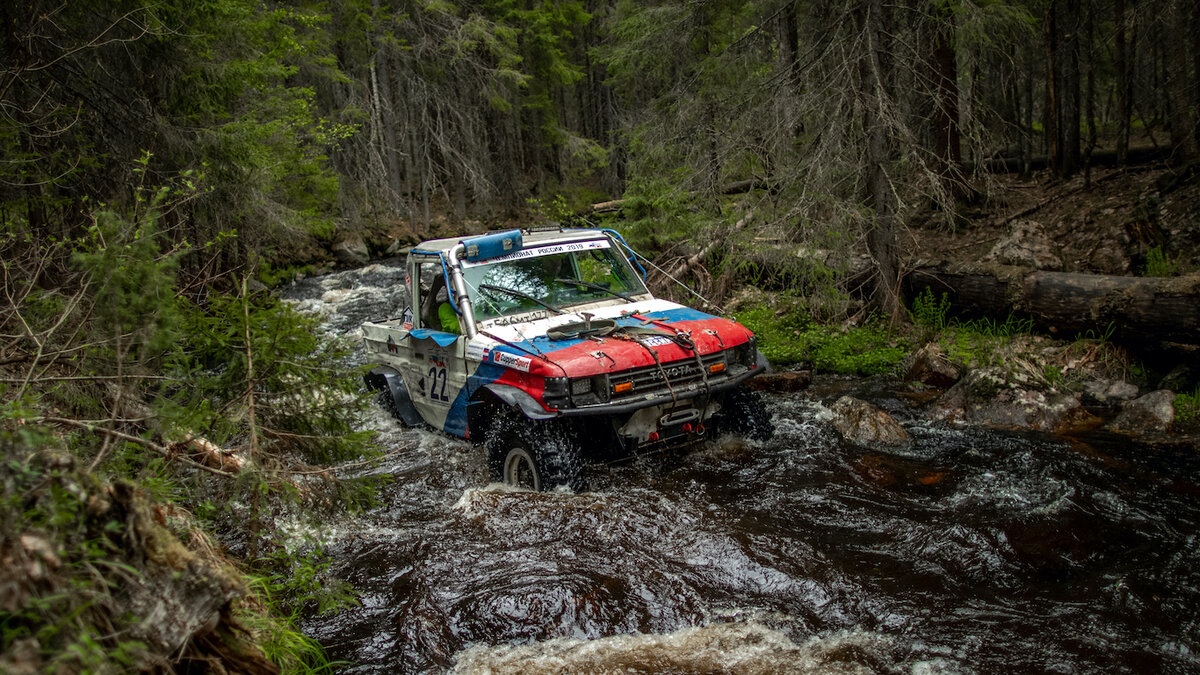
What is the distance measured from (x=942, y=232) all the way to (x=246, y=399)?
1309 cm

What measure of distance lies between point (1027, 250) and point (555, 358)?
805cm

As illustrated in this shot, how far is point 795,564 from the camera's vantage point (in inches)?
207

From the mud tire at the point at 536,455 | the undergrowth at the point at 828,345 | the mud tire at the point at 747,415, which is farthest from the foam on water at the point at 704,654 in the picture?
the undergrowth at the point at 828,345

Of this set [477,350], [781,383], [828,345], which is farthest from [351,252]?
[477,350]

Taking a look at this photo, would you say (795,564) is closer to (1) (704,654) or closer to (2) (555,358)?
(1) (704,654)

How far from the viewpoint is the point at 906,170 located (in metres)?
11.1

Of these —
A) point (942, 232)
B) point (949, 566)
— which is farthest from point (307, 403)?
point (942, 232)

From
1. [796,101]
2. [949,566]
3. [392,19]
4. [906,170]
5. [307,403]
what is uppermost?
[392,19]

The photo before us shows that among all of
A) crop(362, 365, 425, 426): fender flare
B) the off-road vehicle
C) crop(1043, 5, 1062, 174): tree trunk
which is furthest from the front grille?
crop(1043, 5, 1062, 174): tree trunk

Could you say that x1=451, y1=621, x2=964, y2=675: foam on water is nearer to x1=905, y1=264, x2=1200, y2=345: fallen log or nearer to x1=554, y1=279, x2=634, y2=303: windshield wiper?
x1=554, y1=279, x2=634, y2=303: windshield wiper

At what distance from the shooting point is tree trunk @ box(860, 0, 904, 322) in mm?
10148

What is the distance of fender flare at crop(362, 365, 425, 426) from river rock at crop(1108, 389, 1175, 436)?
720 cm

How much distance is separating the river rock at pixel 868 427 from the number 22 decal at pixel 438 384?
4098 millimetres

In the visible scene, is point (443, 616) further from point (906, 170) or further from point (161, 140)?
point (906, 170)
